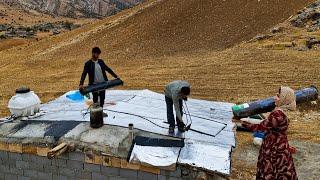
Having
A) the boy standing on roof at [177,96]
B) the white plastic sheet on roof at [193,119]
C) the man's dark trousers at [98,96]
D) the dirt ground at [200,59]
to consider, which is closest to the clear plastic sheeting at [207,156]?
the white plastic sheet on roof at [193,119]

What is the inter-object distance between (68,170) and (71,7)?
71.7m

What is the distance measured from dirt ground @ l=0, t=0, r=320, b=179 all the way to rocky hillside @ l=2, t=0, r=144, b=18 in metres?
43.6

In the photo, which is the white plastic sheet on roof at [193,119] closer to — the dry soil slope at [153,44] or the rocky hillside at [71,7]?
the dry soil slope at [153,44]

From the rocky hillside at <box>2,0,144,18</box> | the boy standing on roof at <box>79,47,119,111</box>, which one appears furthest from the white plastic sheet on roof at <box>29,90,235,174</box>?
the rocky hillside at <box>2,0,144,18</box>

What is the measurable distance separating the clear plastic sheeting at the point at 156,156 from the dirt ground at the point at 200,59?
2.56 metres

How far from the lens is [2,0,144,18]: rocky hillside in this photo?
72812 mm

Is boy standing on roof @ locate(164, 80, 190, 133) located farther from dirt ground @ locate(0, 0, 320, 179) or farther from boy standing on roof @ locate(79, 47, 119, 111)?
dirt ground @ locate(0, 0, 320, 179)

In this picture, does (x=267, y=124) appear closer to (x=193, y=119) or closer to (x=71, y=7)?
(x=193, y=119)

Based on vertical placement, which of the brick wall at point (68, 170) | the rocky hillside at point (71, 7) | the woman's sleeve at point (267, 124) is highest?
the rocky hillside at point (71, 7)

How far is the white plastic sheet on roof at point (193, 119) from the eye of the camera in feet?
21.7

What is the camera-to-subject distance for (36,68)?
23.4m

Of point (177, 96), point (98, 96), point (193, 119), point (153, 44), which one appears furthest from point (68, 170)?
point (153, 44)

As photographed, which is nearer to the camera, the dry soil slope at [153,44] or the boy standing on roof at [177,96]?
the boy standing on roof at [177,96]

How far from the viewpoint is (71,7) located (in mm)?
75812
